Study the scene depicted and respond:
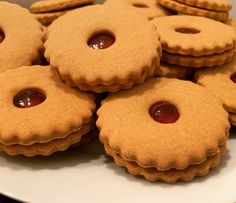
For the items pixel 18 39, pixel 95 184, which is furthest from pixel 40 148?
pixel 18 39

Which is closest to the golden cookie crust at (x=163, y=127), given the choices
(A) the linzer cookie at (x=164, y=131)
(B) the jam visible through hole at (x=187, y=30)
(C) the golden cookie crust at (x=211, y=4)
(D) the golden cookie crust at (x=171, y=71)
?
(A) the linzer cookie at (x=164, y=131)

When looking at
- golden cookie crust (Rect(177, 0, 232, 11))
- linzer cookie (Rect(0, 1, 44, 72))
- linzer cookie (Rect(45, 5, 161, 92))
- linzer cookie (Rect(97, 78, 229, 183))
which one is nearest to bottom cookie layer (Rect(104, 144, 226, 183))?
linzer cookie (Rect(97, 78, 229, 183))

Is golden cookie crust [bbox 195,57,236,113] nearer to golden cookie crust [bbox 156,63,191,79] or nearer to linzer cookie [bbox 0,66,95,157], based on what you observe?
golden cookie crust [bbox 156,63,191,79]

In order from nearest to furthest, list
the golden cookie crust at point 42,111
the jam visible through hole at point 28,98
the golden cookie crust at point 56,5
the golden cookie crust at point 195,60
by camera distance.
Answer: the golden cookie crust at point 42,111 → the jam visible through hole at point 28,98 → the golden cookie crust at point 195,60 → the golden cookie crust at point 56,5

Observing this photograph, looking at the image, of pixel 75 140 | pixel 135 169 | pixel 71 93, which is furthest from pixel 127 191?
pixel 71 93

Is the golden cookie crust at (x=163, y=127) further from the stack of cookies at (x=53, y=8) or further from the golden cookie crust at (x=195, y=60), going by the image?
the stack of cookies at (x=53, y=8)

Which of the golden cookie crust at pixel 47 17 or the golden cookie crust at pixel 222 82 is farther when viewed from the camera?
the golden cookie crust at pixel 47 17

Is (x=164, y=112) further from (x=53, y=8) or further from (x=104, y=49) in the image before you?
(x=53, y=8)
